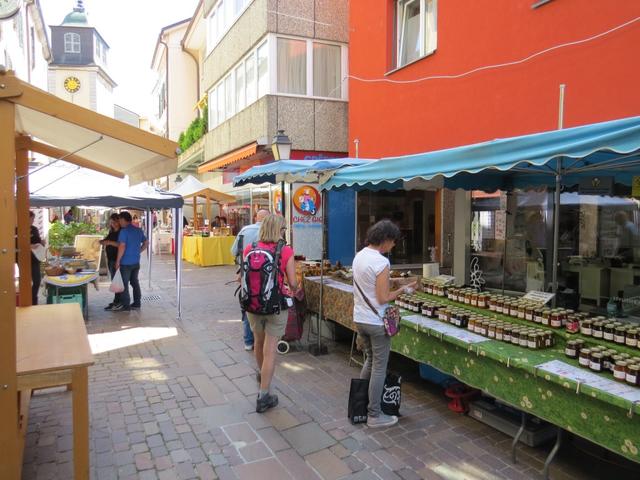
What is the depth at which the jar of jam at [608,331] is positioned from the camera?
137 inches

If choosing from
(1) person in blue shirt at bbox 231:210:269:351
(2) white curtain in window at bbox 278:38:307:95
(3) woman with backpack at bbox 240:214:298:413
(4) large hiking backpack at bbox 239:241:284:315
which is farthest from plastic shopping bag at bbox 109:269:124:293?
(2) white curtain in window at bbox 278:38:307:95

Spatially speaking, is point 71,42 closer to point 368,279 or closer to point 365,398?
point 368,279

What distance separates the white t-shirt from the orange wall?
411cm

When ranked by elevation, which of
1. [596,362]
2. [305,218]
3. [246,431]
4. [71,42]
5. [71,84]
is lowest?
[246,431]

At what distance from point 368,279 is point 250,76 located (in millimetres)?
11328

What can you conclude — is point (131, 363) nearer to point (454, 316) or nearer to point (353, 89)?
point (454, 316)

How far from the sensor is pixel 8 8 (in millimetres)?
8461

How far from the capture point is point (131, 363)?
571 cm

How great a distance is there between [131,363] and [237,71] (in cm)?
1124

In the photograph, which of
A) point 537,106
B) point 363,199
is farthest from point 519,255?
point 363,199

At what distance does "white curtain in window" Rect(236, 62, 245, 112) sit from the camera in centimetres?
1438

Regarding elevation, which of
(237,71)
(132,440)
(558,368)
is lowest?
(132,440)

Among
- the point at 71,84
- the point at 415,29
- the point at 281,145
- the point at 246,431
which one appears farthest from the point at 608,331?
the point at 71,84

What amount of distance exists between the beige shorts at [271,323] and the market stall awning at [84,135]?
4.85ft
